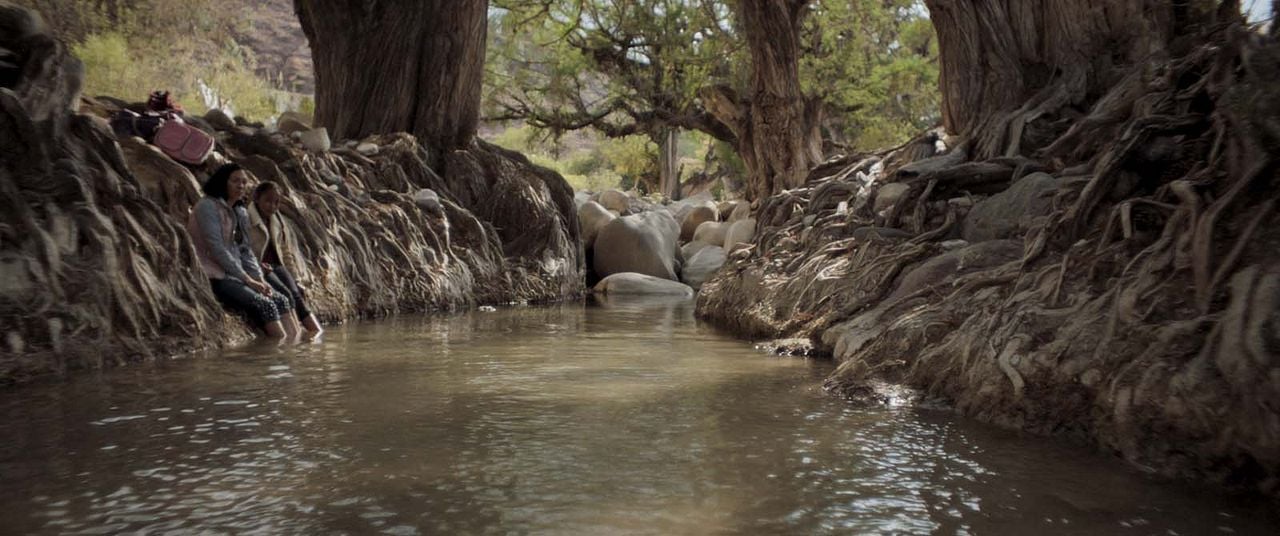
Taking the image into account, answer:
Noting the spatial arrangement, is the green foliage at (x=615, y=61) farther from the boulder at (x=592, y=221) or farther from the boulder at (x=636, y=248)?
the boulder at (x=636, y=248)

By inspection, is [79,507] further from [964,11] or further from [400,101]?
[400,101]

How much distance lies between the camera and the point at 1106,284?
4250 mm

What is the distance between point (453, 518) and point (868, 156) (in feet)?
29.4

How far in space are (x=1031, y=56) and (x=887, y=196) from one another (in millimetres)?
1966

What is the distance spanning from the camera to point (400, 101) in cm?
1246

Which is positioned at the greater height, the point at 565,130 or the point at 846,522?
the point at 565,130

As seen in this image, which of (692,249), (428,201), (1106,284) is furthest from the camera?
(692,249)

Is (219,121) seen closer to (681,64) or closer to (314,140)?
(314,140)

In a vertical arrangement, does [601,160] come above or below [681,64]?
above

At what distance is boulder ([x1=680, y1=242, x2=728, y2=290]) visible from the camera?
15742mm

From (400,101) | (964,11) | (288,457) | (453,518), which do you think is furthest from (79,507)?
(400,101)

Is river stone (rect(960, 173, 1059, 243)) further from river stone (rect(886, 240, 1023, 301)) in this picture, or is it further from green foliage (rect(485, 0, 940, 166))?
green foliage (rect(485, 0, 940, 166))

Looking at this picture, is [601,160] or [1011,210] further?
[601,160]

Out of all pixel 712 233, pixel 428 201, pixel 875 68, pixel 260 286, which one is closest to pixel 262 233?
pixel 260 286
